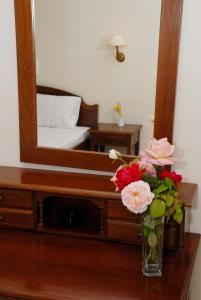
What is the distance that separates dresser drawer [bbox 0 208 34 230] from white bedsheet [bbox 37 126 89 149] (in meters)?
0.33

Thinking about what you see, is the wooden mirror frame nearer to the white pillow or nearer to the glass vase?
the white pillow

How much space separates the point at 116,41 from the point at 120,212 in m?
0.70

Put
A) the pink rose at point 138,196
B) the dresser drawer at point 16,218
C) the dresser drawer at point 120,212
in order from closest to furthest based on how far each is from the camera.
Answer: the pink rose at point 138,196 < the dresser drawer at point 120,212 < the dresser drawer at point 16,218

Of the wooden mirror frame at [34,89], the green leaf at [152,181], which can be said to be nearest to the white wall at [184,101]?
the wooden mirror frame at [34,89]

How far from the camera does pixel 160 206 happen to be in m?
1.18

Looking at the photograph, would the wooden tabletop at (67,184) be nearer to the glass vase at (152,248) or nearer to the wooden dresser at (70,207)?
the wooden dresser at (70,207)

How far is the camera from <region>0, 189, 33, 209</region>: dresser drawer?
153cm

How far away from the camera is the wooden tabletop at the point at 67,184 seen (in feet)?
4.72

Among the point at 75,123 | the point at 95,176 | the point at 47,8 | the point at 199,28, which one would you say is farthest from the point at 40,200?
the point at 199,28

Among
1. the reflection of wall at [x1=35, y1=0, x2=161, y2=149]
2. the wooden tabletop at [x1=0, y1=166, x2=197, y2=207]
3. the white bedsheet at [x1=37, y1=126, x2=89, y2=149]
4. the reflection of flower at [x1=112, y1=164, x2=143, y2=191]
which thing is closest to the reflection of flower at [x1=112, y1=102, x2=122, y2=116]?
the reflection of wall at [x1=35, y1=0, x2=161, y2=149]

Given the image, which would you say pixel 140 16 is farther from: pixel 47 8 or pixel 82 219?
pixel 82 219

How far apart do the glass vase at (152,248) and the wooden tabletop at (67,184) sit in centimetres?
18

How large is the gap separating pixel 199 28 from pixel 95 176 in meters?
0.75

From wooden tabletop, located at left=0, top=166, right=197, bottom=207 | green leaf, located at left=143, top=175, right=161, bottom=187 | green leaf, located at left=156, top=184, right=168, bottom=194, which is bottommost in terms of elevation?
wooden tabletop, located at left=0, top=166, right=197, bottom=207
